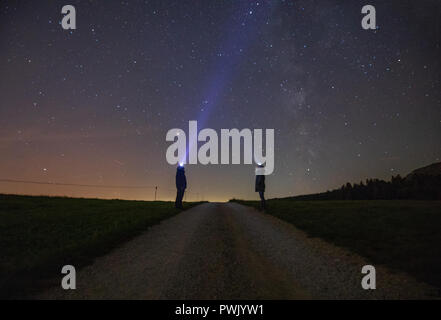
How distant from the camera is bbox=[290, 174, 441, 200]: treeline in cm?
5124

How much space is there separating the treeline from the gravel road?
56.1m

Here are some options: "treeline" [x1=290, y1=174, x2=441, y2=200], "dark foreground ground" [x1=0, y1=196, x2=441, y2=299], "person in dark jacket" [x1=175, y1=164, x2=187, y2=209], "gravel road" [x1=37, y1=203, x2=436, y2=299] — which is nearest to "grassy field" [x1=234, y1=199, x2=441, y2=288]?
"dark foreground ground" [x1=0, y1=196, x2=441, y2=299]

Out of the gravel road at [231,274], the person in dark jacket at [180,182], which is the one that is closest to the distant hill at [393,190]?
the person in dark jacket at [180,182]

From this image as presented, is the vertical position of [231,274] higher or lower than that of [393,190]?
lower

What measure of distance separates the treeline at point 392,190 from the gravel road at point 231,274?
5613 centimetres

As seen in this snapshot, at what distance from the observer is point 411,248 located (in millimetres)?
6504

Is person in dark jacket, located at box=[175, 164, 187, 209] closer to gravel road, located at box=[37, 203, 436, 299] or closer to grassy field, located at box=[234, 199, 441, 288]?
grassy field, located at box=[234, 199, 441, 288]

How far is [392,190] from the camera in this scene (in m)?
57.2

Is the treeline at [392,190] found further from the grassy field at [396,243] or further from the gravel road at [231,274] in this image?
the gravel road at [231,274]

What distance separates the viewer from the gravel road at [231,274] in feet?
12.6

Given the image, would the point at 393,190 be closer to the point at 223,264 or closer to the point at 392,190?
the point at 392,190

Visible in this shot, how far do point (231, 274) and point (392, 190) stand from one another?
66.4m

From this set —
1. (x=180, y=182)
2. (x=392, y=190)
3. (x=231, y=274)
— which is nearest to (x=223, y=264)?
(x=231, y=274)
